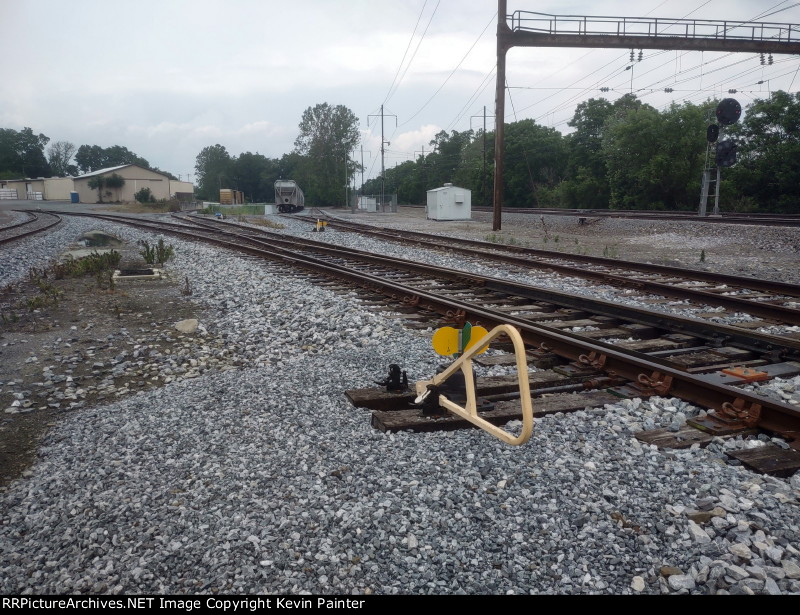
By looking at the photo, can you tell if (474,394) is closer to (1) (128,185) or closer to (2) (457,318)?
(2) (457,318)

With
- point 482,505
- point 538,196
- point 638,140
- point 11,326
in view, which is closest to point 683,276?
point 482,505

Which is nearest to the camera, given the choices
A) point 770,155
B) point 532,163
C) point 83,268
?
point 83,268

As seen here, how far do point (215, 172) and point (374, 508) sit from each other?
127 meters

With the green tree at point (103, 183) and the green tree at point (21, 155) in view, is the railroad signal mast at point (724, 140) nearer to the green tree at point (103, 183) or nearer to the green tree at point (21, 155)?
the green tree at point (103, 183)

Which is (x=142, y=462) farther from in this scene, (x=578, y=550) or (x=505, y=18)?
(x=505, y=18)

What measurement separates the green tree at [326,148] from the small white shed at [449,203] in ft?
182

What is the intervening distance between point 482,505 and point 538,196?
59.5 meters

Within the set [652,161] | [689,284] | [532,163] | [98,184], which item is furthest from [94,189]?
[689,284]

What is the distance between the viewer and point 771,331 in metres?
6.38

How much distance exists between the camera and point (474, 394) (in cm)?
358

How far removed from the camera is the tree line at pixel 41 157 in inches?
4075

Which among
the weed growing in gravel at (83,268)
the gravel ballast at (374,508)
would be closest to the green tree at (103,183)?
the weed growing in gravel at (83,268)

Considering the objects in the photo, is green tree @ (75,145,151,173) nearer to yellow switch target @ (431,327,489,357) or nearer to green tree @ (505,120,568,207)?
green tree @ (505,120,568,207)

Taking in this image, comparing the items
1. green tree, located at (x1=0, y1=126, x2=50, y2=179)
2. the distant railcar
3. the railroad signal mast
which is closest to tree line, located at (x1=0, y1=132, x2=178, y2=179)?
green tree, located at (x1=0, y1=126, x2=50, y2=179)
